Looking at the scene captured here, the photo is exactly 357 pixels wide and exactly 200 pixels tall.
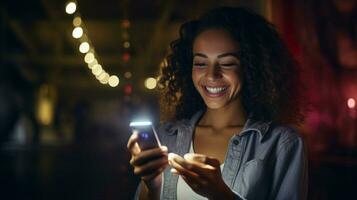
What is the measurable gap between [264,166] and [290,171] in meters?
0.12

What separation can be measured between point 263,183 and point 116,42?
68.9 feet

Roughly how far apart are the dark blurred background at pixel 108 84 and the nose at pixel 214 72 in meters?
0.62

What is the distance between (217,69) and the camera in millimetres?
2752

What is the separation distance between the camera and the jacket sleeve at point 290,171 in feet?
8.39

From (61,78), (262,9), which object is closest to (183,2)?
(262,9)

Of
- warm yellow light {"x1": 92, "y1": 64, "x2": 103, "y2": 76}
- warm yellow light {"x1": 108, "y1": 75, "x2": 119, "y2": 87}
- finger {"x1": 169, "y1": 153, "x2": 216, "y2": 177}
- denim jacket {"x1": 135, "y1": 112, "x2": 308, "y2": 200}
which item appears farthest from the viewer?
warm yellow light {"x1": 108, "y1": 75, "x2": 119, "y2": 87}

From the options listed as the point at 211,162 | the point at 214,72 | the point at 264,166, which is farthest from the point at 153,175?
the point at 214,72

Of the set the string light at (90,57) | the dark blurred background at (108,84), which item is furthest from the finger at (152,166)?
the string light at (90,57)

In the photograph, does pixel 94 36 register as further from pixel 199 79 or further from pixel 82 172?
pixel 199 79

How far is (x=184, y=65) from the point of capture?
3.21 m

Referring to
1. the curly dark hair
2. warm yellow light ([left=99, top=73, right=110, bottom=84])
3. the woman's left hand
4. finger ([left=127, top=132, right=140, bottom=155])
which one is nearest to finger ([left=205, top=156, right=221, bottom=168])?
the woman's left hand

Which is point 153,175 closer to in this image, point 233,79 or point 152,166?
point 152,166

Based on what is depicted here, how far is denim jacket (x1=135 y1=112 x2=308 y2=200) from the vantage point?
101 inches

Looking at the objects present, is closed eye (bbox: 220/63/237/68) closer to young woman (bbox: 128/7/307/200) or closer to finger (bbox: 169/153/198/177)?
young woman (bbox: 128/7/307/200)
